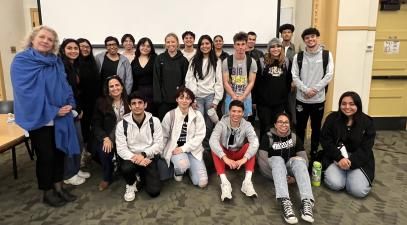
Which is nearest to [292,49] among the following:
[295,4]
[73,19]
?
[295,4]

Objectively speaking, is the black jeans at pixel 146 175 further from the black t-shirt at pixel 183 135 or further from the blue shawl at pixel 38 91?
the blue shawl at pixel 38 91

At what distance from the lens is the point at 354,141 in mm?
2727

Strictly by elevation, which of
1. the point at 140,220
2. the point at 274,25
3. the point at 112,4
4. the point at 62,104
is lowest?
the point at 140,220

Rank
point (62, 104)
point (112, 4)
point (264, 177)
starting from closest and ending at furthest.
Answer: point (62, 104) < point (264, 177) < point (112, 4)

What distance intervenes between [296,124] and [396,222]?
1.37 metres

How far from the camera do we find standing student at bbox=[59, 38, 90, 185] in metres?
2.71

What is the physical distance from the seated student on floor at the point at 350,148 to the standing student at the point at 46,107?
7.21ft

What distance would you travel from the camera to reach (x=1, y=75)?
4496 mm

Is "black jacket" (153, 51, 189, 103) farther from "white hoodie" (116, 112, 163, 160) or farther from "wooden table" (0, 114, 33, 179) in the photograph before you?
"wooden table" (0, 114, 33, 179)

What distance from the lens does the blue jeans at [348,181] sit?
2602 millimetres

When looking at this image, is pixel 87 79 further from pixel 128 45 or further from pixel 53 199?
pixel 53 199

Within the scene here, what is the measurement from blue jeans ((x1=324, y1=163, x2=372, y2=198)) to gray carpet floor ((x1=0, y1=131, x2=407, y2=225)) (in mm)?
56

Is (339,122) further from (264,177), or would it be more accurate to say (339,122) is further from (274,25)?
(274,25)

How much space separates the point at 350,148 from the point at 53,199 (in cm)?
256
